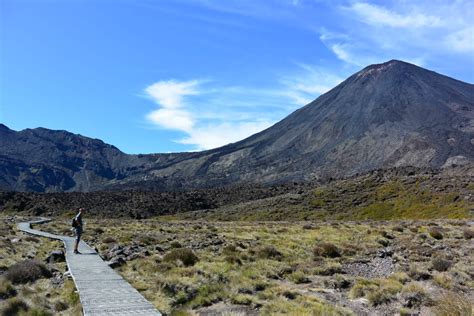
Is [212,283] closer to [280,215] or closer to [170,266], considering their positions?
[170,266]

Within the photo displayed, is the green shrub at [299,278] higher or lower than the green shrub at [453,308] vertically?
lower

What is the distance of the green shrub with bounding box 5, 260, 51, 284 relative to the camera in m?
13.1

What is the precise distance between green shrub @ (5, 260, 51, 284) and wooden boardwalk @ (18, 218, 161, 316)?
0.84 metres

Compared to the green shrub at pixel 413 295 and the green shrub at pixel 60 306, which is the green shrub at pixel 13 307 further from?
the green shrub at pixel 413 295

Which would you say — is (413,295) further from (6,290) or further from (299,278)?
(6,290)

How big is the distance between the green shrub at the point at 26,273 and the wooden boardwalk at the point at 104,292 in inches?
33.1

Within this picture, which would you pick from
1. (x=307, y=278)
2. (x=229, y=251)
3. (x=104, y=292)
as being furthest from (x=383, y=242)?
(x=104, y=292)

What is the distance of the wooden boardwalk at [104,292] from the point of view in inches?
369

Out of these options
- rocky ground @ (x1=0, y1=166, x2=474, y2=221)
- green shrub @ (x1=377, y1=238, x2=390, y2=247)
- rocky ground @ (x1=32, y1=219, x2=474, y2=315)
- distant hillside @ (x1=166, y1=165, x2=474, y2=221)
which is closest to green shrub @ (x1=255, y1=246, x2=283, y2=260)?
rocky ground @ (x1=32, y1=219, x2=474, y2=315)

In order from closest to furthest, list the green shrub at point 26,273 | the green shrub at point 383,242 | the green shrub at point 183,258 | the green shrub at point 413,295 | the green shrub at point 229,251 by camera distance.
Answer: the green shrub at point 413,295 < the green shrub at point 26,273 < the green shrub at point 183,258 < the green shrub at point 229,251 < the green shrub at point 383,242

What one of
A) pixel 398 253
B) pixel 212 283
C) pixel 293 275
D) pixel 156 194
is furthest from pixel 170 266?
pixel 156 194

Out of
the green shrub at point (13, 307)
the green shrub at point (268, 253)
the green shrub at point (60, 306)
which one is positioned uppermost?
the green shrub at point (268, 253)

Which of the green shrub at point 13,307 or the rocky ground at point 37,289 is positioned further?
the rocky ground at point 37,289

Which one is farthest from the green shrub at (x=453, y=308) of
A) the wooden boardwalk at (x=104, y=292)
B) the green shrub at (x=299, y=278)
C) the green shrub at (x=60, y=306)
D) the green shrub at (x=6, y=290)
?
the green shrub at (x=6, y=290)
